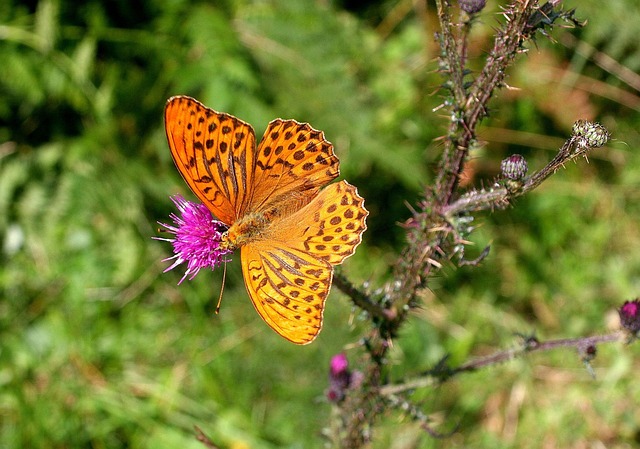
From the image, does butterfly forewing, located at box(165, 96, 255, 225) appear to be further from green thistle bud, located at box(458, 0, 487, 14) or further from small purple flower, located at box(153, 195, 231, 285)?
green thistle bud, located at box(458, 0, 487, 14)

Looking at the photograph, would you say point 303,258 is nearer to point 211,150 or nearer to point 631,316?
point 211,150

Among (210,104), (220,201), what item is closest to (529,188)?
(220,201)

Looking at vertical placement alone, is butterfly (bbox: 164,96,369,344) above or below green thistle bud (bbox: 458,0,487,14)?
below

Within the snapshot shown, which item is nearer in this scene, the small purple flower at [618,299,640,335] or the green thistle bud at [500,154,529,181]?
the green thistle bud at [500,154,529,181]

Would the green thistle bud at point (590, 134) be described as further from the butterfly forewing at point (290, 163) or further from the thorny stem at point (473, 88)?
the butterfly forewing at point (290, 163)

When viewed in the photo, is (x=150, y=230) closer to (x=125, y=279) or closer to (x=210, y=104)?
(x=125, y=279)

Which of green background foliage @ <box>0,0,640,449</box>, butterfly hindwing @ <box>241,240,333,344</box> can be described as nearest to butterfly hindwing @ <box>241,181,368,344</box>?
butterfly hindwing @ <box>241,240,333,344</box>
